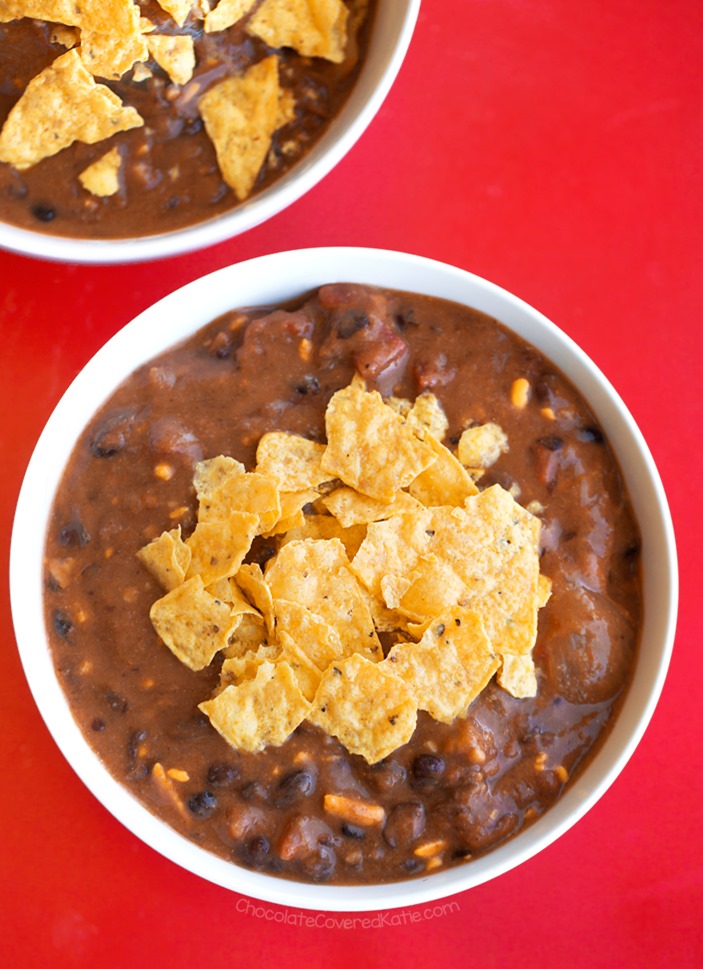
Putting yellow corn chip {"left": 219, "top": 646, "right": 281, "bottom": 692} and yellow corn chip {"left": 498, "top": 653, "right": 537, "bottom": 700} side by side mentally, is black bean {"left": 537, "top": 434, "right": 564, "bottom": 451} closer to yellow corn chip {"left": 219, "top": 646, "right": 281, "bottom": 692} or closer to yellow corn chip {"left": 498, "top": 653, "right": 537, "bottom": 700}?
yellow corn chip {"left": 498, "top": 653, "right": 537, "bottom": 700}

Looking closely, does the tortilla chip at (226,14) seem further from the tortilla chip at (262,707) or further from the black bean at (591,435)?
the tortilla chip at (262,707)

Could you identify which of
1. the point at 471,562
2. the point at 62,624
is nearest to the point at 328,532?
the point at 471,562

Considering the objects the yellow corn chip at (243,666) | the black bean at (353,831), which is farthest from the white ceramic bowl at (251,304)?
the yellow corn chip at (243,666)

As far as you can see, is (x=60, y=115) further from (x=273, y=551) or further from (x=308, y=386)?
(x=273, y=551)

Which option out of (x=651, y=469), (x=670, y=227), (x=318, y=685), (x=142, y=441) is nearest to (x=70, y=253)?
(x=142, y=441)

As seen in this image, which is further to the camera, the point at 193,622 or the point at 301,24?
the point at 301,24

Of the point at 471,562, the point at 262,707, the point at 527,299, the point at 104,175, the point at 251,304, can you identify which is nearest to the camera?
the point at 262,707

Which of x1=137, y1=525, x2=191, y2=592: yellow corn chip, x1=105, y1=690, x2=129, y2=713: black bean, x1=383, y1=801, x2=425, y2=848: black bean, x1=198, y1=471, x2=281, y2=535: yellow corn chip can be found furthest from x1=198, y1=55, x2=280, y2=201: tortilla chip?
x1=383, y1=801, x2=425, y2=848: black bean
